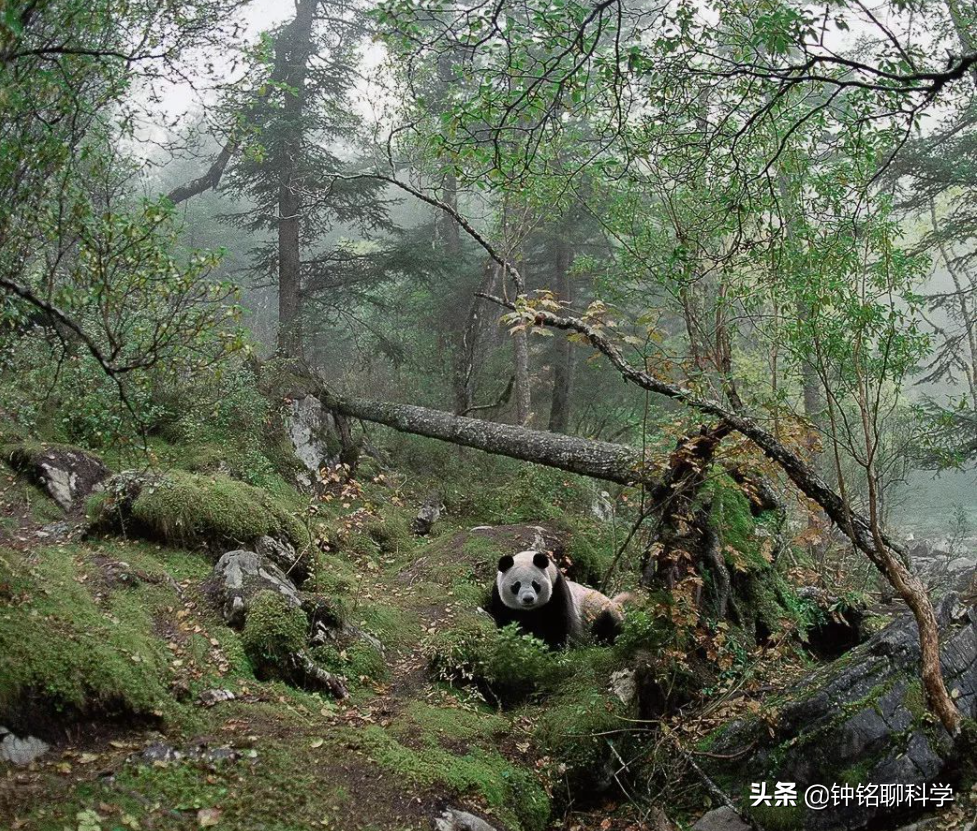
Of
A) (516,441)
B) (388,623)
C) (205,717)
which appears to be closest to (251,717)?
(205,717)

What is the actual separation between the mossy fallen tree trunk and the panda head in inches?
54.0

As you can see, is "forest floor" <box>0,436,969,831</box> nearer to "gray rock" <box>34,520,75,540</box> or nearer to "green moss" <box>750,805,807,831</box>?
"gray rock" <box>34,520,75,540</box>

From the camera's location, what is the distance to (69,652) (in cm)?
388

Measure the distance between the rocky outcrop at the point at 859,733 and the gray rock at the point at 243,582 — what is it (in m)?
3.77

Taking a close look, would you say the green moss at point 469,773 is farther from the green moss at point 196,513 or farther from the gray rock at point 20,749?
the green moss at point 196,513

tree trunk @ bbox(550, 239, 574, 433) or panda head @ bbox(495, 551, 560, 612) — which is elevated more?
tree trunk @ bbox(550, 239, 574, 433)

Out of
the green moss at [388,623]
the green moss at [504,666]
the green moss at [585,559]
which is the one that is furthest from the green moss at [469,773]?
the green moss at [585,559]

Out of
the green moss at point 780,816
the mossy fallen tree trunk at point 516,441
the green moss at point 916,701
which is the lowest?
the green moss at point 780,816

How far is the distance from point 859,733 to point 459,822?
2.78m

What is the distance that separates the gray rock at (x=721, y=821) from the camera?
4467 mm

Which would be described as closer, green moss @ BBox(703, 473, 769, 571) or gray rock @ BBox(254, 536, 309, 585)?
green moss @ BBox(703, 473, 769, 571)

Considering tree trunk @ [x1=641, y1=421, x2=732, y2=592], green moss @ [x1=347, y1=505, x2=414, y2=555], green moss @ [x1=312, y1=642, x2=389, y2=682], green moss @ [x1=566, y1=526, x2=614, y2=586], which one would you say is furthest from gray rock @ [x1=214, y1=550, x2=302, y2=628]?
green moss @ [x1=566, y1=526, x2=614, y2=586]

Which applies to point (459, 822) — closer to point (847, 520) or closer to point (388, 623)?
point (388, 623)

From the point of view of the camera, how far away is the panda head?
22.5 ft
